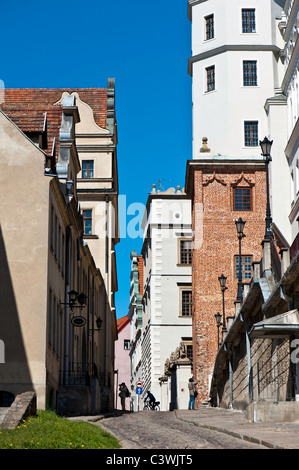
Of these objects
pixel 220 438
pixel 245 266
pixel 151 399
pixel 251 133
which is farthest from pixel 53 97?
pixel 220 438

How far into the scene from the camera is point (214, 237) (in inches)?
2104

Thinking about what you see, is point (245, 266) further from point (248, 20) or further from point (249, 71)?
point (248, 20)

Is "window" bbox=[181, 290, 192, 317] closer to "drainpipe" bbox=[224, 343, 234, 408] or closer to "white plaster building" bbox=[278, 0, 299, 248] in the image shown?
"white plaster building" bbox=[278, 0, 299, 248]

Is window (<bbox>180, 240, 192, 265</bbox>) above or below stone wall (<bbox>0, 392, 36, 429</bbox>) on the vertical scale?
above

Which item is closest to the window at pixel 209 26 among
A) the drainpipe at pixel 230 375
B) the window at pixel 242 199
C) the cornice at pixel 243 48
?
the cornice at pixel 243 48

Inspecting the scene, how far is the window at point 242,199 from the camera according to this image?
5425cm

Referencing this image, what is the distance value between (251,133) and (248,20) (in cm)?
823

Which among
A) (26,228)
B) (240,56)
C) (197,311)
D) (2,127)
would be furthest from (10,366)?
(240,56)

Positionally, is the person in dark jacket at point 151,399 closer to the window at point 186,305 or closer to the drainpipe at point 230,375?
the window at point 186,305

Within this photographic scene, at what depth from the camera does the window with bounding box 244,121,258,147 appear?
56625 mm

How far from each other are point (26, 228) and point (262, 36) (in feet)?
118

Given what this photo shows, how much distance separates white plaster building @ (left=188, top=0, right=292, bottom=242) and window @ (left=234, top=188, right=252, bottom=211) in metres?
1.85

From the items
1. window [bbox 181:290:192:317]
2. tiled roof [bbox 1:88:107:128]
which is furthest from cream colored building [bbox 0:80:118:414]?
window [bbox 181:290:192:317]

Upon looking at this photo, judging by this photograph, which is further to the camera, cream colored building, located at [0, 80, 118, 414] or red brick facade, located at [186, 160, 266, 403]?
red brick facade, located at [186, 160, 266, 403]
